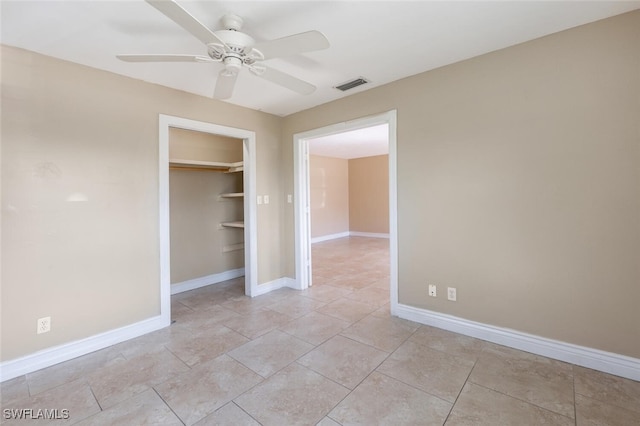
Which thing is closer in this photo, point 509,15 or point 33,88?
point 509,15

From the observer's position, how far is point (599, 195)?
78.7 inches

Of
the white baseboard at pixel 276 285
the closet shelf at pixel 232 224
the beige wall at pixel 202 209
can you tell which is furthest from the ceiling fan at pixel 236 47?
the white baseboard at pixel 276 285

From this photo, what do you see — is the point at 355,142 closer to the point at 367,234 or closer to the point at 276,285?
the point at 367,234

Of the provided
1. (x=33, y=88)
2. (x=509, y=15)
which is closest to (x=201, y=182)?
(x=33, y=88)

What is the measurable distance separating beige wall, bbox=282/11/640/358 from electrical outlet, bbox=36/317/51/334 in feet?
10.4

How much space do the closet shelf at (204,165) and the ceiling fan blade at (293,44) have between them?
224cm

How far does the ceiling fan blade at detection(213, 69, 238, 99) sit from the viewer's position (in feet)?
6.65

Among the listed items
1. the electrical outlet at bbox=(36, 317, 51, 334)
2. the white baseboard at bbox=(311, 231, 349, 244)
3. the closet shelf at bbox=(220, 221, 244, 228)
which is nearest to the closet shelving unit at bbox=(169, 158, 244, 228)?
the closet shelf at bbox=(220, 221, 244, 228)

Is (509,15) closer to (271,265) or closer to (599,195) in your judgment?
(599,195)

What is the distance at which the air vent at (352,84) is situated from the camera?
2906 millimetres

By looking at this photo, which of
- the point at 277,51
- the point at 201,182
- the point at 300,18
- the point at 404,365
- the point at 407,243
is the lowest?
the point at 404,365

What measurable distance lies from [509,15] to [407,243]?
1993 mm

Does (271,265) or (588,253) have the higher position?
(588,253)
